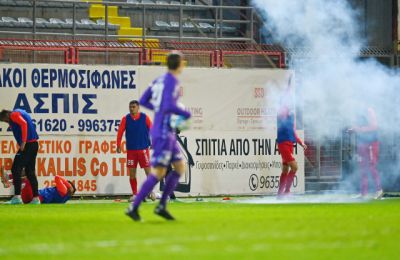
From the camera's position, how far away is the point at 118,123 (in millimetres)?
28062

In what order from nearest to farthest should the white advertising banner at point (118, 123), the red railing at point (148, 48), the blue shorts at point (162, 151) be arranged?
the blue shorts at point (162, 151)
the white advertising banner at point (118, 123)
the red railing at point (148, 48)

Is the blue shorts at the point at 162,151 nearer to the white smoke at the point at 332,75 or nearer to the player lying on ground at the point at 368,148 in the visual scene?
the player lying on ground at the point at 368,148

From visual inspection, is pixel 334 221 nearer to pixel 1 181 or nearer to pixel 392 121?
pixel 1 181

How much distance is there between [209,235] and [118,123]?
49.8 feet

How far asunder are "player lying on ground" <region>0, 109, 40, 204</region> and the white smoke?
8.79m

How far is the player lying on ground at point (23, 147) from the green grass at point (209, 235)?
18.2 feet

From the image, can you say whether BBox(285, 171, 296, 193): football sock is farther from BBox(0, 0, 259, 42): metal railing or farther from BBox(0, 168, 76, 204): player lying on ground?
BBox(0, 0, 259, 42): metal railing

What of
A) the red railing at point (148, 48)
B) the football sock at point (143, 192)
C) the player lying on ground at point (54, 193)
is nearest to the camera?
the football sock at point (143, 192)

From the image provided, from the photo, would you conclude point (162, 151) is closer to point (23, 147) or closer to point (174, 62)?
point (174, 62)

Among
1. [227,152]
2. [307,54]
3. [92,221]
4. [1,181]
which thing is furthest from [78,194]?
[92,221]

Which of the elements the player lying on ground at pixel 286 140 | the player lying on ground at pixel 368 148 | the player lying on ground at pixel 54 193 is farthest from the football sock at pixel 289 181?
the player lying on ground at pixel 54 193

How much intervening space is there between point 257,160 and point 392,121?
4.17 m

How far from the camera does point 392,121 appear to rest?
3092cm

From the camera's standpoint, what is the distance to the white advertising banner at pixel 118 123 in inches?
1073
